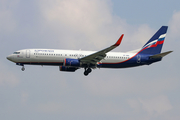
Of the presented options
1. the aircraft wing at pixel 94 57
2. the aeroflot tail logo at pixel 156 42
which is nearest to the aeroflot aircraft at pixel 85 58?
the aircraft wing at pixel 94 57

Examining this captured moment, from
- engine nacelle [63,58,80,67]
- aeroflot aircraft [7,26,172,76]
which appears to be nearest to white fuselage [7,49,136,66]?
aeroflot aircraft [7,26,172,76]

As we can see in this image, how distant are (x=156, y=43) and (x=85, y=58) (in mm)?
15265

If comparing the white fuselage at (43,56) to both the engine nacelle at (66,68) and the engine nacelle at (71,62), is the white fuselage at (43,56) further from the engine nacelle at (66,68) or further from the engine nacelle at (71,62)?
the engine nacelle at (66,68)

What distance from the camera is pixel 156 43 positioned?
211ft

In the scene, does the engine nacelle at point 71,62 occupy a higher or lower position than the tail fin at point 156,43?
lower

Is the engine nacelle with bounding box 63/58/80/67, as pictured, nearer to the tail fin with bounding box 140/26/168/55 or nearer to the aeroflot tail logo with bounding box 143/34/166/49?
the tail fin with bounding box 140/26/168/55

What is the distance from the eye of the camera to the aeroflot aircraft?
56.6 m

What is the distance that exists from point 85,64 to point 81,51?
2.50 m

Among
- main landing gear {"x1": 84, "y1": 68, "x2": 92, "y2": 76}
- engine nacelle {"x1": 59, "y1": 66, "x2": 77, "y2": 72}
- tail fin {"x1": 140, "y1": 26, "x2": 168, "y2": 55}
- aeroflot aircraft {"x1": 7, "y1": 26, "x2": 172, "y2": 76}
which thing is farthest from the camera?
tail fin {"x1": 140, "y1": 26, "x2": 168, "y2": 55}

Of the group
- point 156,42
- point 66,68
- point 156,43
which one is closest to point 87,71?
point 66,68

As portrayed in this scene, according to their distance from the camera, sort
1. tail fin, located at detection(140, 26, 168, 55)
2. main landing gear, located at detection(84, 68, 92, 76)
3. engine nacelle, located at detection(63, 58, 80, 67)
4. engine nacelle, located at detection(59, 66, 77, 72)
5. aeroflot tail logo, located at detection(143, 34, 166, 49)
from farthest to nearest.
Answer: aeroflot tail logo, located at detection(143, 34, 166, 49)
tail fin, located at detection(140, 26, 168, 55)
engine nacelle, located at detection(59, 66, 77, 72)
main landing gear, located at detection(84, 68, 92, 76)
engine nacelle, located at detection(63, 58, 80, 67)

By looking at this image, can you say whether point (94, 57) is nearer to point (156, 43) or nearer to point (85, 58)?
point (85, 58)

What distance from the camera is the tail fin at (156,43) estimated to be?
2484 inches

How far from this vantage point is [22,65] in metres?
57.4
